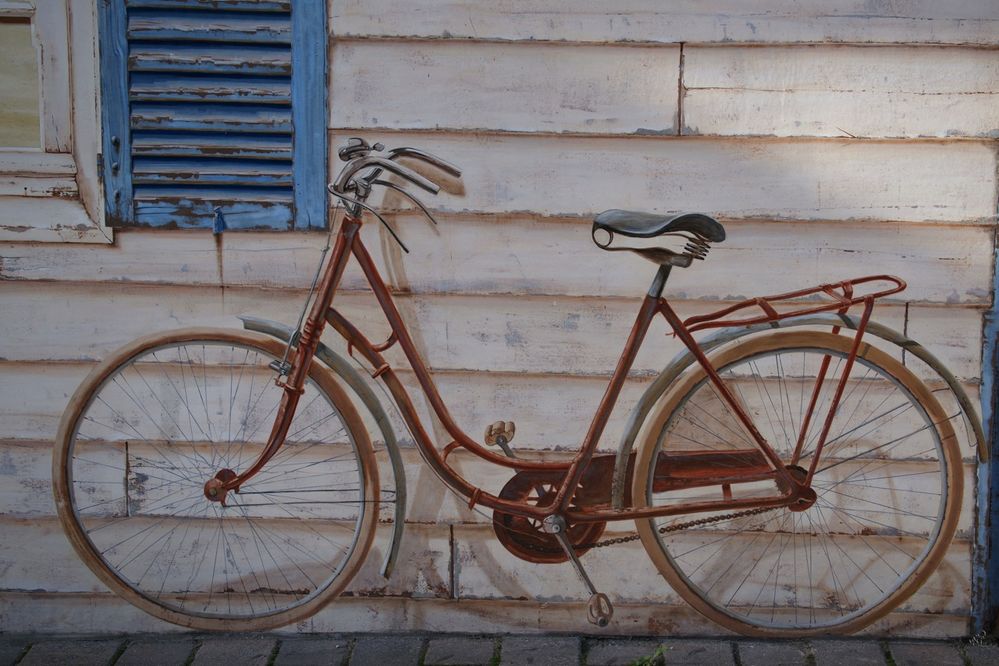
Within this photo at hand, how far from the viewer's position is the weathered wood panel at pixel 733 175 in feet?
9.64

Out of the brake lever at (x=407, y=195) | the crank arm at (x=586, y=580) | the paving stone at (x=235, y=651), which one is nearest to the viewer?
the brake lever at (x=407, y=195)

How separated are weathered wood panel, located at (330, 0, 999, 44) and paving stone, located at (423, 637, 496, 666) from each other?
1839 millimetres

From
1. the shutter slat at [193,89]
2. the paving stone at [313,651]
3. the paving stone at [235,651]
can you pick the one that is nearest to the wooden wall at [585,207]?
the shutter slat at [193,89]

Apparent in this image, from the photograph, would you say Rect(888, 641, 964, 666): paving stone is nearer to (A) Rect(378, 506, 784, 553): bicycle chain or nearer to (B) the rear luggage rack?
(A) Rect(378, 506, 784, 553): bicycle chain

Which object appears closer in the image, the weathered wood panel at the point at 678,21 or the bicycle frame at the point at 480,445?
the bicycle frame at the point at 480,445

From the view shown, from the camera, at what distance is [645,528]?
2.94 meters

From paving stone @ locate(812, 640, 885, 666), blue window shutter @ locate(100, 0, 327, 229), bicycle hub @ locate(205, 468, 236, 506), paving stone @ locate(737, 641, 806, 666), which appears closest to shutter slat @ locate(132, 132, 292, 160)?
blue window shutter @ locate(100, 0, 327, 229)

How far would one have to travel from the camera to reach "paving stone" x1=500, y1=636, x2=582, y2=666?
297cm

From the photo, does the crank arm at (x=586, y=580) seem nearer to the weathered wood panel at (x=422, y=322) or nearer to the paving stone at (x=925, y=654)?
the weathered wood panel at (x=422, y=322)

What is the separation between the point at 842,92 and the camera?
292cm

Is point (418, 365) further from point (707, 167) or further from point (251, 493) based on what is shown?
point (707, 167)

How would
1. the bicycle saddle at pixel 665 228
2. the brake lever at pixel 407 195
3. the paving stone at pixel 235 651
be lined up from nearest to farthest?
1. the bicycle saddle at pixel 665 228
2. the brake lever at pixel 407 195
3. the paving stone at pixel 235 651

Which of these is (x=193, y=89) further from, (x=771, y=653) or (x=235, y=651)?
(x=771, y=653)

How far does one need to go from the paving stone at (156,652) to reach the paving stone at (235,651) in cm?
5
